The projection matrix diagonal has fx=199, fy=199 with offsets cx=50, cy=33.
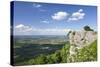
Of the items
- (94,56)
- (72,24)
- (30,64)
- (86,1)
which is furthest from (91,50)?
(30,64)

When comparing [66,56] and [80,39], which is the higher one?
[80,39]

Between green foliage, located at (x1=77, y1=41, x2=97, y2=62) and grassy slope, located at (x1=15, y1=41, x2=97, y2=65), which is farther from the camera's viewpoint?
green foliage, located at (x1=77, y1=41, x2=97, y2=62)

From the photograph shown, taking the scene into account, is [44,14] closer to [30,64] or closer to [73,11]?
[73,11]

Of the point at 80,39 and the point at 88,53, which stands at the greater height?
the point at 80,39

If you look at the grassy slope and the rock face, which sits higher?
the rock face

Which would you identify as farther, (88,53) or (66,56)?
(88,53)
